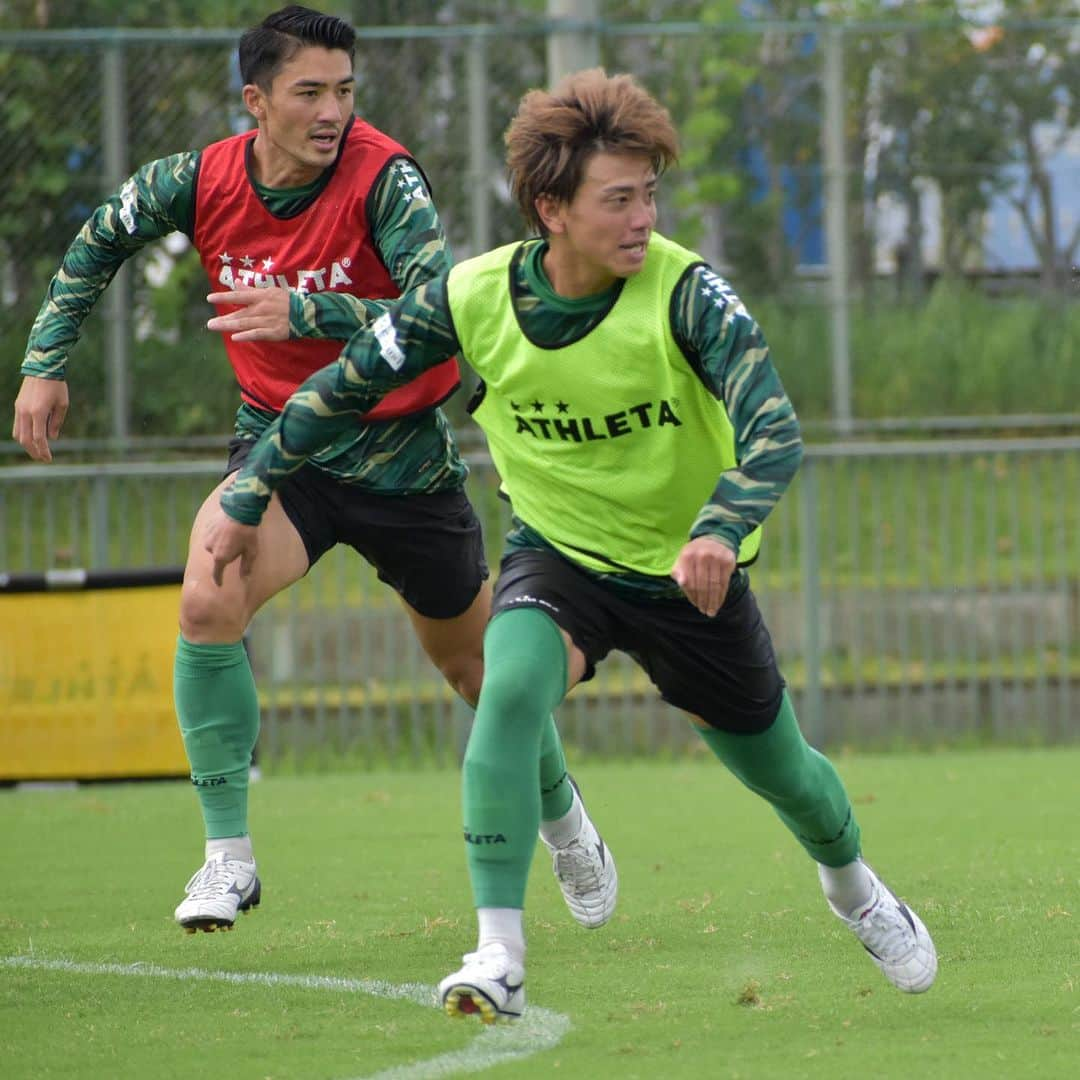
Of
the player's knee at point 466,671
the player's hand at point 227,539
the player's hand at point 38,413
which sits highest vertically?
the player's hand at point 38,413

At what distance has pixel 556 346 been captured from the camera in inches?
176

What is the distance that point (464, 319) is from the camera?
14.9 ft

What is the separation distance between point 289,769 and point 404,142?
428cm

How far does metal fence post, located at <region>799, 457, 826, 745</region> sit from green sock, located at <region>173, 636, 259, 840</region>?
5.59 m

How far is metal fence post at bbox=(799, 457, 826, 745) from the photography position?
424 inches

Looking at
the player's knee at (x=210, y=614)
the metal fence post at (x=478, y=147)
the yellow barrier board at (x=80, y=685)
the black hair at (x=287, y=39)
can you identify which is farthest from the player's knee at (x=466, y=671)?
the metal fence post at (x=478, y=147)

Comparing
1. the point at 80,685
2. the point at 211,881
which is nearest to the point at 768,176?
the point at 80,685

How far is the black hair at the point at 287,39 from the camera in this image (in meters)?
5.58

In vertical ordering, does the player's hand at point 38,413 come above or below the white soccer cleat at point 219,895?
above

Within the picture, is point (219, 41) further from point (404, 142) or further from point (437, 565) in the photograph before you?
point (437, 565)

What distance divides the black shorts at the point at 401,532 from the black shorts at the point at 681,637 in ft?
3.66

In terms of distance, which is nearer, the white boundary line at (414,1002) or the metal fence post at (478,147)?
the white boundary line at (414,1002)

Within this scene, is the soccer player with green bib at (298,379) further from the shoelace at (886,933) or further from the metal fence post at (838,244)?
the metal fence post at (838,244)

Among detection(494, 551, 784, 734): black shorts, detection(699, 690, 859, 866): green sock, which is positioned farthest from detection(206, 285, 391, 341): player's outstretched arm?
detection(699, 690, 859, 866): green sock
